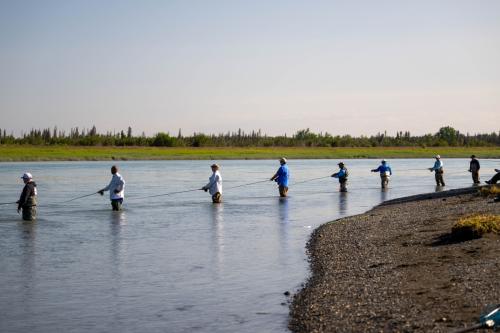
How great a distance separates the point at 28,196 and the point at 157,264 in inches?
342

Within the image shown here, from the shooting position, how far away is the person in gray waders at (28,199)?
875 inches

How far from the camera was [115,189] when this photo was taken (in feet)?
87.6

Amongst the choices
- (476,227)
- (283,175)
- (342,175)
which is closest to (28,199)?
(283,175)

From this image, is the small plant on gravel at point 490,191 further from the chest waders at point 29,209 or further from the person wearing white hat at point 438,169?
the chest waders at point 29,209

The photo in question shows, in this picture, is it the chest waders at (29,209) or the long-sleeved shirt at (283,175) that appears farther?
the long-sleeved shirt at (283,175)

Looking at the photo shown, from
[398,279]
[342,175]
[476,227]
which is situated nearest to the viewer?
[398,279]

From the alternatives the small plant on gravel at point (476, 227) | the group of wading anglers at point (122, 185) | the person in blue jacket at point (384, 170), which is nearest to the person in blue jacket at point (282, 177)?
the group of wading anglers at point (122, 185)

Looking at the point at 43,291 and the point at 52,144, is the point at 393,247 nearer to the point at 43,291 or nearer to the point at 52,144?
the point at 43,291

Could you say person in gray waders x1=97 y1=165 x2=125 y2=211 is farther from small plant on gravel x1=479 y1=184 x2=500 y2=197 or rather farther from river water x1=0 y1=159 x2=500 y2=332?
small plant on gravel x1=479 y1=184 x2=500 y2=197

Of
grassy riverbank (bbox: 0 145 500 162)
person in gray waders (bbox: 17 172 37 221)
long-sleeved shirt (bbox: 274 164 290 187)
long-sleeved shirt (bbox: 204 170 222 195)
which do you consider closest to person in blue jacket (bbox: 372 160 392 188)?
long-sleeved shirt (bbox: 274 164 290 187)

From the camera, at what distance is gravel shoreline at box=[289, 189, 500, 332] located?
32.2ft

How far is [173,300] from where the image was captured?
12.4 meters

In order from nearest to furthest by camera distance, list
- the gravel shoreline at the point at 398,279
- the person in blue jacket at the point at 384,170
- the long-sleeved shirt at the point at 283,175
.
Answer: the gravel shoreline at the point at 398,279 → the long-sleeved shirt at the point at 283,175 → the person in blue jacket at the point at 384,170

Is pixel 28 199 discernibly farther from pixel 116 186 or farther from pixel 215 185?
pixel 215 185
